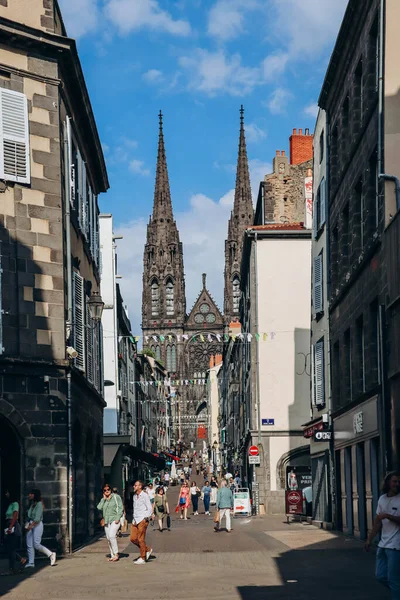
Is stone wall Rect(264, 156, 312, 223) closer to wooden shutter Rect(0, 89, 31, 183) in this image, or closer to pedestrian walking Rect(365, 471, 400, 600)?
wooden shutter Rect(0, 89, 31, 183)

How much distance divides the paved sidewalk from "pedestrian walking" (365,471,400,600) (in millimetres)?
2118

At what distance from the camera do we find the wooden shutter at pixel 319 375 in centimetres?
3150

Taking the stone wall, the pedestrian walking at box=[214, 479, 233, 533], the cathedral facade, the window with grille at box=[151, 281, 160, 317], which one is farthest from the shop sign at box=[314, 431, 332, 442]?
the window with grille at box=[151, 281, 160, 317]

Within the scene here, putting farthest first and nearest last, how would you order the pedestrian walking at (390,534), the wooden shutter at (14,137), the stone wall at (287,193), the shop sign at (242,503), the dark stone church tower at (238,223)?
the dark stone church tower at (238,223) → the stone wall at (287,193) → the shop sign at (242,503) → the wooden shutter at (14,137) → the pedestrian walking at (390,534)

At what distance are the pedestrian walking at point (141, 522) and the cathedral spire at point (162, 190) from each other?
514ft

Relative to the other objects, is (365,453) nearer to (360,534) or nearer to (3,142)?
(360,534)

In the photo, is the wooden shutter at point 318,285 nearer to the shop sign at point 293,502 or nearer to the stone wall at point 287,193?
the shop sign at point 293,502

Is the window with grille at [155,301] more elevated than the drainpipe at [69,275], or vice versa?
the window with grille at [155,301]

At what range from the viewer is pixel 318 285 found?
32375 millimetres

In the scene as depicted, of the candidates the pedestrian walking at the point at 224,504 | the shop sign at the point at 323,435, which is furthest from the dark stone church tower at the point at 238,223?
the shop sign at the point at 323,435

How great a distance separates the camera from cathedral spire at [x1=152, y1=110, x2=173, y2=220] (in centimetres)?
17650

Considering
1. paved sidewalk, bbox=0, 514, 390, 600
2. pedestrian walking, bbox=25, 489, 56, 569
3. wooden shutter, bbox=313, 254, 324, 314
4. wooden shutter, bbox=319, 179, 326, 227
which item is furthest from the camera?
wooden shutter, bbox=313, 254, 324, 314

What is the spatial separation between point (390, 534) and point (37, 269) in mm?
12588

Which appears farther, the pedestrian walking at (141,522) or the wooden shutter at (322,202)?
the wooden shutter at (322,202)
